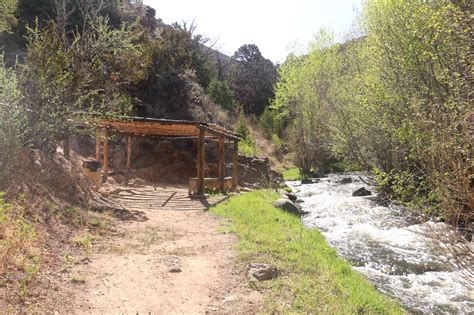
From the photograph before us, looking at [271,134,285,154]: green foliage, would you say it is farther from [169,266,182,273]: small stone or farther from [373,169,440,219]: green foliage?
[169,266,182,273]: small stone

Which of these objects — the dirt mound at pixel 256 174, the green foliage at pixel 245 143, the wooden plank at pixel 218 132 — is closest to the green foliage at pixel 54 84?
the wooden plank at pixel 218 132

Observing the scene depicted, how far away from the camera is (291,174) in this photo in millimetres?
30828

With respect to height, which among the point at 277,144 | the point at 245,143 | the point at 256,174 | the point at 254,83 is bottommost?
the point at 256,174

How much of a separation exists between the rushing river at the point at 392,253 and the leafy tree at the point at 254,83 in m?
29.9

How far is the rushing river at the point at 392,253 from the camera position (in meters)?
6.85

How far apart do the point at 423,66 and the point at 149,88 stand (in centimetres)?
1840

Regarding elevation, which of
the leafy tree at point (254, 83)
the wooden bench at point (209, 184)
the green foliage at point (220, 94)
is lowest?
the wooden bench at point (209, 184)

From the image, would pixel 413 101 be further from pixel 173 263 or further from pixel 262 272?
pixel 173 263

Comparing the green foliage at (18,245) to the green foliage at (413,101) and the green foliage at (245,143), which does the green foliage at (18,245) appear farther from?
the green foliage at (245,143)

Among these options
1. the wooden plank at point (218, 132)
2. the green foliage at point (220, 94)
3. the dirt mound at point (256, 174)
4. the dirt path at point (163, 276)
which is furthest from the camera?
the green foliage at point (220, 94)

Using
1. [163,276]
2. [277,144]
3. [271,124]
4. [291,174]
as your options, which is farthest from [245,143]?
[163,276]

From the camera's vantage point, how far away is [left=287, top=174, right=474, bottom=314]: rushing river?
6.85 m

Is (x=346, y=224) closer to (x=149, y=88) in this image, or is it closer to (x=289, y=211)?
(x=289, y=211)

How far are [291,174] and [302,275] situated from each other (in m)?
25.0
